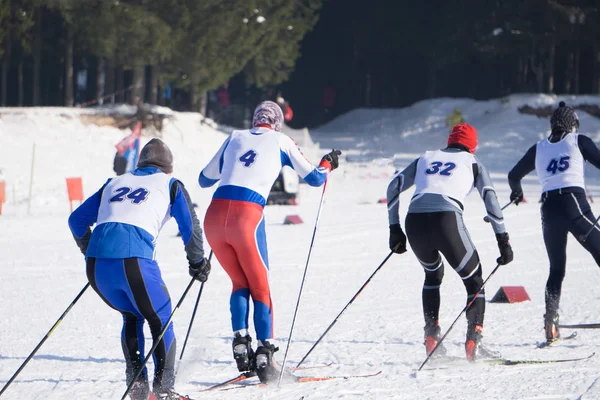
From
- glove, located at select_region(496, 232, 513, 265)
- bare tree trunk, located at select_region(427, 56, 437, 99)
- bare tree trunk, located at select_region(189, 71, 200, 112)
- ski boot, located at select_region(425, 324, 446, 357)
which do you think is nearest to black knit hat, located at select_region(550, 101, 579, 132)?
glove, located at select_region(496, 232, 513, 265)

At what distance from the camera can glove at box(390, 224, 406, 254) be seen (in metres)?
6.77

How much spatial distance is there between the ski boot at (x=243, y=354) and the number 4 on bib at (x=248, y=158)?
116 centimetres

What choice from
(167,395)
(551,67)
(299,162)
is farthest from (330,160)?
(551,67)

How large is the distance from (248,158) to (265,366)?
1.41 meters

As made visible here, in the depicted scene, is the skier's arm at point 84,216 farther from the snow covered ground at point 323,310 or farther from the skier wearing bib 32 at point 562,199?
the skier wearing bib 32 at point 562,199

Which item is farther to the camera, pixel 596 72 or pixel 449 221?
pixel 596 72

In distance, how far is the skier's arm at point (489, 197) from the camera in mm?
6551

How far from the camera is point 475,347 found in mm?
6539

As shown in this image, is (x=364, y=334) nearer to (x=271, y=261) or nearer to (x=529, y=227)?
(x=271, y=261)

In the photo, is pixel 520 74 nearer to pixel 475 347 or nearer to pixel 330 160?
pixel 475 347

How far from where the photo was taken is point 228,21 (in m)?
32.4

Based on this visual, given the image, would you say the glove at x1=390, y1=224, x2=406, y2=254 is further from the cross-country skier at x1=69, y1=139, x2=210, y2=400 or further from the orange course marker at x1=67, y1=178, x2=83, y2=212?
the orange course marker at x1=67, y1=178, x2=83, y2=212

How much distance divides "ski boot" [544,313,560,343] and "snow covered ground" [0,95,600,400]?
105 mm

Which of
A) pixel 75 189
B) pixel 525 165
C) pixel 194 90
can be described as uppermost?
pixel 525 165
